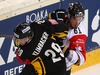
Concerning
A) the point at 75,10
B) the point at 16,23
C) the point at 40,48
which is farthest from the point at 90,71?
the point at 40,48

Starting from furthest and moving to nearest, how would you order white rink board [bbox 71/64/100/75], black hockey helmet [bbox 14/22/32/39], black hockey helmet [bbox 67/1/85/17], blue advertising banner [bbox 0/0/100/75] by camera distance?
white rink board [bbox 71/64/100/75] < blue advertising banner [bbox 0/0/100/75] < black hockey helmet [bbox 67/1/85/17] < black hockey helmet [bbox 14/22/32/39]

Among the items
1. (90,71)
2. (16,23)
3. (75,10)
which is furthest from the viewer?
(90,71)

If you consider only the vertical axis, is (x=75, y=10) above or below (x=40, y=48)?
above

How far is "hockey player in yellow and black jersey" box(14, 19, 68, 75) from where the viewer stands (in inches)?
97.0

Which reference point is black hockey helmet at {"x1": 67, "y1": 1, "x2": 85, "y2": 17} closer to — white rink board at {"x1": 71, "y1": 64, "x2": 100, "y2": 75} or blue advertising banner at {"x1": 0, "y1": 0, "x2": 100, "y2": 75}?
blue advertising banner at {"x1": 0, "y1": 0, "x2": 100, "y2": 75}

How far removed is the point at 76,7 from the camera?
269cm

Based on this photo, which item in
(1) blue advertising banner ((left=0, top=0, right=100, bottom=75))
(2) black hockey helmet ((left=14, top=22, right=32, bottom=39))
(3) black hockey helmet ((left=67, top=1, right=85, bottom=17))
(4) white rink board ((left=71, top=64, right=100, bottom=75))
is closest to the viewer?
(2) black hockey helmet ((left=14, top=22, right=32, bottom=39))

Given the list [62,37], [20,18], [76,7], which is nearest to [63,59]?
[62,37]

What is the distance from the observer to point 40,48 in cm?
248

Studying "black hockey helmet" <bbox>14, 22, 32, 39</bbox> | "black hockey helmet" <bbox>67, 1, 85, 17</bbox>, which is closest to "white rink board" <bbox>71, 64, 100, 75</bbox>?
"black hockey helmet" <bbox>67, 1, 85, 17</bbox>

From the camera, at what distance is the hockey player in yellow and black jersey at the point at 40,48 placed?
2.46 metres

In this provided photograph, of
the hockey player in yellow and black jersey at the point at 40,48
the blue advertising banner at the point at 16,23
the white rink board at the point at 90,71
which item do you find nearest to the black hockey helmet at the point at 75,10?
the hockey player in yellow and black jersey at the point at 40,48

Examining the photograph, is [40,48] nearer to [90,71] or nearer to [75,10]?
[75,10]

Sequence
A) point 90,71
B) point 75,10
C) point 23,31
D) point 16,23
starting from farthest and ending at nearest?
point 90,71 → point 16,23 → point 75,10 → point 23,31
